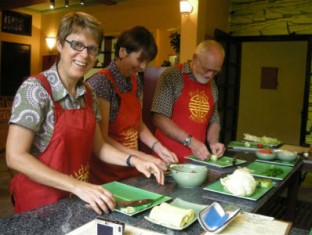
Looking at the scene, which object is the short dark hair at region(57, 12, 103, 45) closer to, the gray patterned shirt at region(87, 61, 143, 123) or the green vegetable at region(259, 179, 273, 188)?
the gray patterned shirt at region(87, 61, 143, 123)

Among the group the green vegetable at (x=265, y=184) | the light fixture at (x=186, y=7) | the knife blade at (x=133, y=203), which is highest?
the light fixture at (x=186, y=7)

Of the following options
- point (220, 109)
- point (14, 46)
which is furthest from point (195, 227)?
point (14, 46)

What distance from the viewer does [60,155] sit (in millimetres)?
1377

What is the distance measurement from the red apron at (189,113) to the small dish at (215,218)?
1.26m

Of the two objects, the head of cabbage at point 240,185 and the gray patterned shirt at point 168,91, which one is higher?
the gray patterned shirt at point 168,91

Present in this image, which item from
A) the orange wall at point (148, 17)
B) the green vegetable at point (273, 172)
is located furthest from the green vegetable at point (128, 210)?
the orange wall at point (148, 17)

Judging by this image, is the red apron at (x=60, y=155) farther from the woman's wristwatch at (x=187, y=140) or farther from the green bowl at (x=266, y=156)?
the green bowl at (x=266, y=156)

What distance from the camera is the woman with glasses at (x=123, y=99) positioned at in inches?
72.9

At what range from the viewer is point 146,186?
1505mm

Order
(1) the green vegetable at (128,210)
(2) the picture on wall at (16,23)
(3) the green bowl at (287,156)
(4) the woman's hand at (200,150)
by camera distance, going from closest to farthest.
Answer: (1) the green vegetable at (128,210) < (4) the woman's hand at (200,150) < (3) the green bowl at (287,156) < (2) the picture on wall at (16,23)

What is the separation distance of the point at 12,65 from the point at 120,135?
725 cm

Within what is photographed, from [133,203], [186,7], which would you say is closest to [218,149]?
[133,203]

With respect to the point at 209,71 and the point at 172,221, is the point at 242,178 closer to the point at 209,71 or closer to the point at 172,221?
the point at 172,221

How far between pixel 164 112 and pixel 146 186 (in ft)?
→ 3.26
